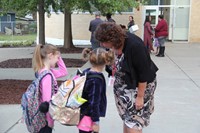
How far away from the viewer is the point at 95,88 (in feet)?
11.4

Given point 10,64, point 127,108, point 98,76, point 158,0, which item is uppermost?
point 158,0

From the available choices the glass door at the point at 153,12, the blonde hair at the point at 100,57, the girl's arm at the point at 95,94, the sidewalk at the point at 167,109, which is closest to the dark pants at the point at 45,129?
the girl's arm at the point at 95,94

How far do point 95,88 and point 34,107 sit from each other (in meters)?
0.71

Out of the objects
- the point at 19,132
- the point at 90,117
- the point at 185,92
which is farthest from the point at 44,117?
the point at 185,92

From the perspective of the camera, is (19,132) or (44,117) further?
(19,132)

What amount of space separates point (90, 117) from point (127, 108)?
0.42m

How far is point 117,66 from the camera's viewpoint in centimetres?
373

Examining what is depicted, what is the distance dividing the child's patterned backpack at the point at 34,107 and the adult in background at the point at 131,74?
0.73 meters

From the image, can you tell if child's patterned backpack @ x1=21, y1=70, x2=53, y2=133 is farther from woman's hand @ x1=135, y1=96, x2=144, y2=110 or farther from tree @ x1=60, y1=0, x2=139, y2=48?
tree @ x1=60, y1=0, x2=139, y2=48

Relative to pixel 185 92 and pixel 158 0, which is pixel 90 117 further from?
pixel 158 0

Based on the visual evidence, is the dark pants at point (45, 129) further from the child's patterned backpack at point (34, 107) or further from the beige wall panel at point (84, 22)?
the beige wall panel at point (84, 22)

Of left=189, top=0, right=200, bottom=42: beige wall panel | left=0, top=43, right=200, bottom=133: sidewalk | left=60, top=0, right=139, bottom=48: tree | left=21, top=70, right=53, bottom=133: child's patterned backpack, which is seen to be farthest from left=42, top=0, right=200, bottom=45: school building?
left=21, top=70, right=53, bottom=133: child's patterned backpack

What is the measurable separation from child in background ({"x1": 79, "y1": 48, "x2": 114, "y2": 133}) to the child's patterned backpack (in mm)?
494

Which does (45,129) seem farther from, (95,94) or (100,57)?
(100,57)
